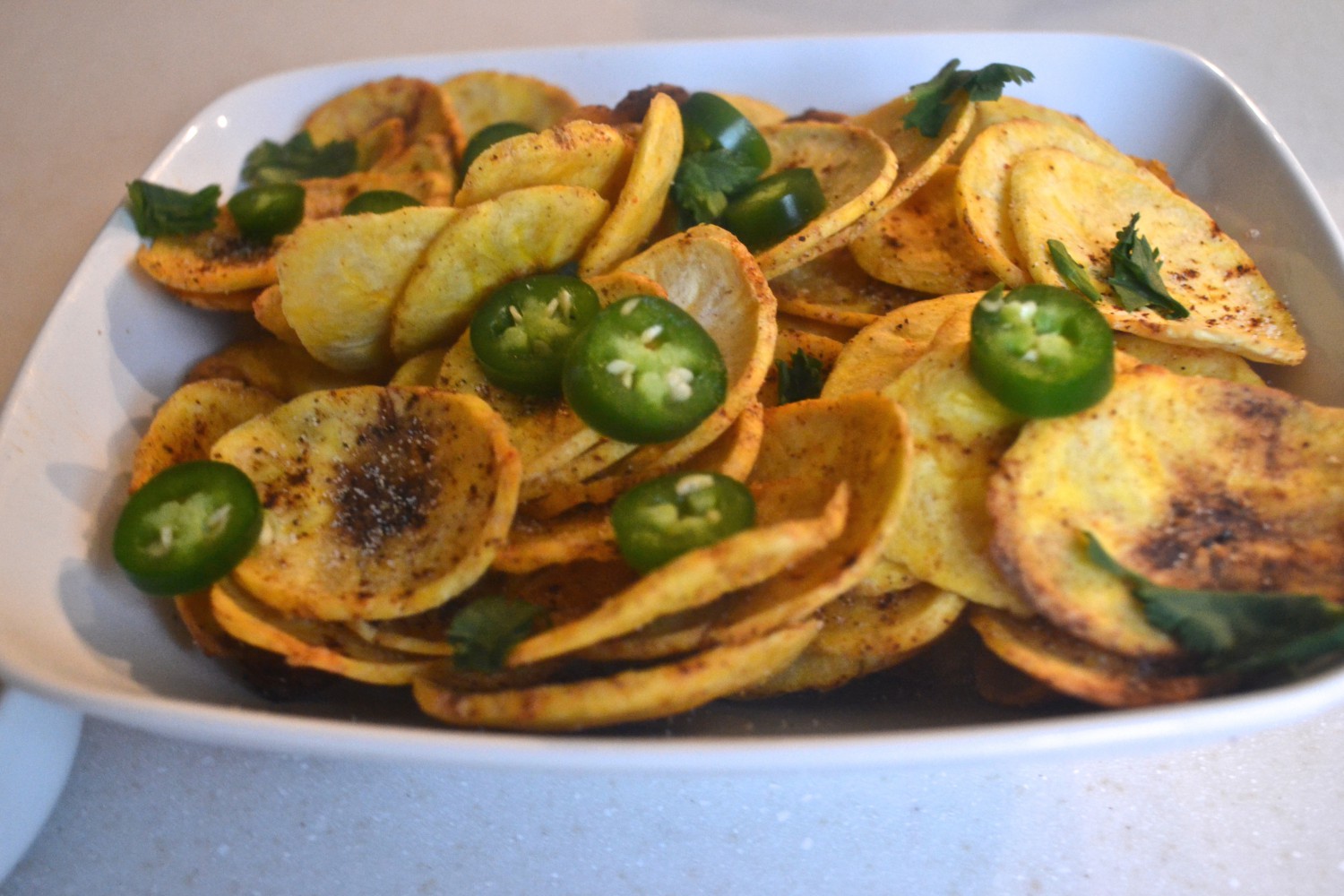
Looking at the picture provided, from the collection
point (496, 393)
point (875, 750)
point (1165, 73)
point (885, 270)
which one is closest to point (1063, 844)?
point (875, 750)

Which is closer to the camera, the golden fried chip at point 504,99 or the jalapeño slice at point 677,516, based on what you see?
the jalapeño slice at point 677,516

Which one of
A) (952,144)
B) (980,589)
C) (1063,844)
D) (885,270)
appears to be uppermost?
(952,144)

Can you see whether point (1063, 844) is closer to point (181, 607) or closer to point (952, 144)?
point (952, 144)

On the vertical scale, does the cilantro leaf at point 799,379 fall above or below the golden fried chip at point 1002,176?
below

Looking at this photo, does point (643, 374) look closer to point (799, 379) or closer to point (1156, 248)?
point (799, 379)

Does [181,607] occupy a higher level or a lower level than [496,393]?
lower

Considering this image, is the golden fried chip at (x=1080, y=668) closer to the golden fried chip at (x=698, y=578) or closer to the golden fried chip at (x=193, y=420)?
the golden fried chip at (x=698, y=578)

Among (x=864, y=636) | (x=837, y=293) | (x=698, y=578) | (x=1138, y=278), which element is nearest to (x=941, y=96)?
(x=837, y=293)

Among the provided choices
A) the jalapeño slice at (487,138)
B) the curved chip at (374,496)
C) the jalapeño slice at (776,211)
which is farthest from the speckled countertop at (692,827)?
the jalapeño slice at (487,138)
